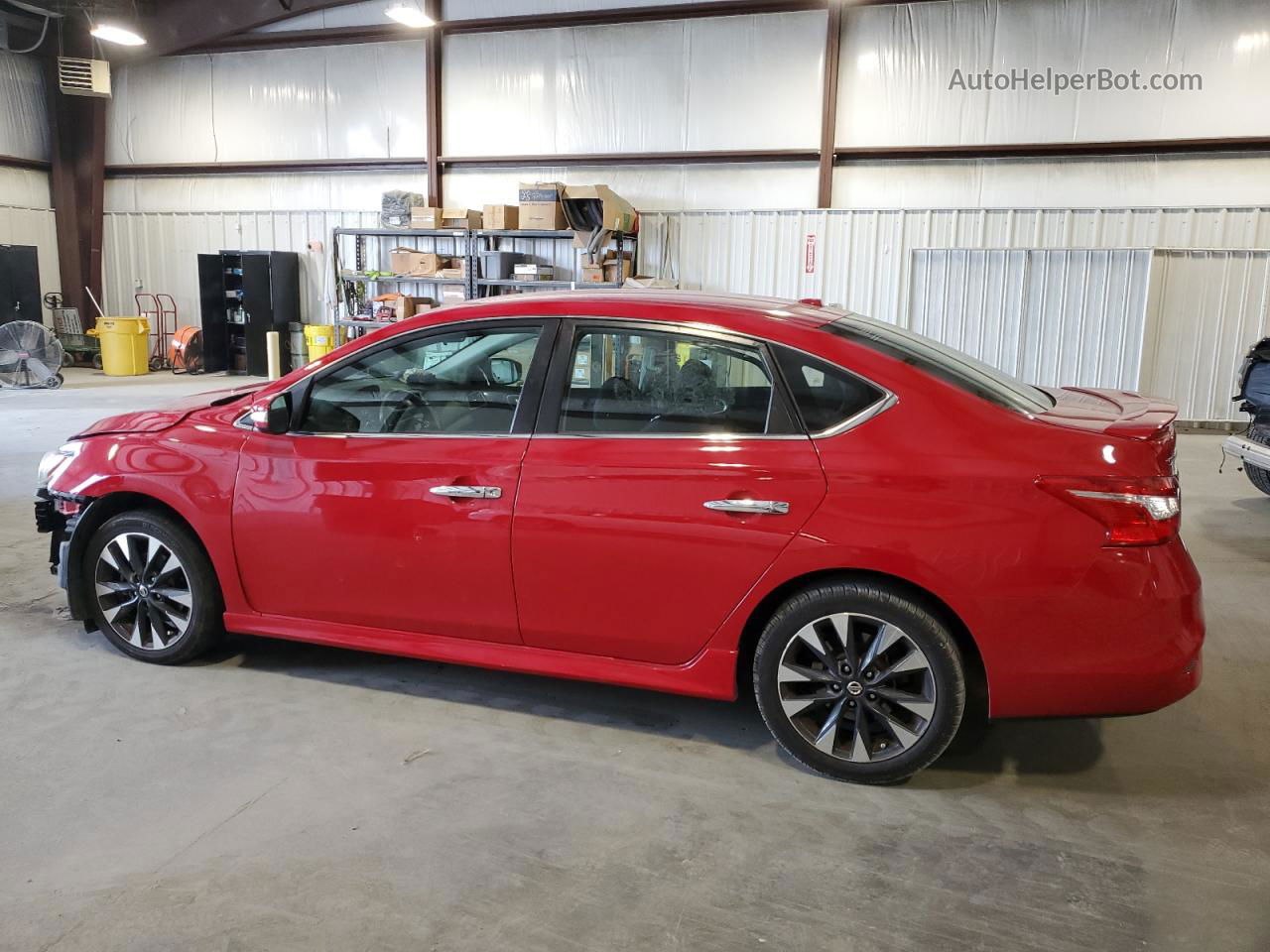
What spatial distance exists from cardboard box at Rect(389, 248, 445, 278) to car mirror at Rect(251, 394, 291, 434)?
10104 mm

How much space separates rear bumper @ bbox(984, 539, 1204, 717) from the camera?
8.59 feet

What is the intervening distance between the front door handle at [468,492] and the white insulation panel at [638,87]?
10.7 m

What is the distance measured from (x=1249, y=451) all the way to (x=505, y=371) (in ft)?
17.2

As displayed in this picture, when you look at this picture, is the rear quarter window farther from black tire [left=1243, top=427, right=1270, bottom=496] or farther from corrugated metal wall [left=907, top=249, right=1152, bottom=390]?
corrugated metal wall [left=907, top=249, right=1152, bottom=390]

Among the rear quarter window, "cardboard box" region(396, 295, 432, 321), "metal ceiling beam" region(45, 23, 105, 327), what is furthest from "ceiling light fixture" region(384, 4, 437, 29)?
the rear quarter window

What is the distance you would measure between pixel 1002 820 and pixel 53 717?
3.19m

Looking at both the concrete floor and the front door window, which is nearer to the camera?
the concrete floor

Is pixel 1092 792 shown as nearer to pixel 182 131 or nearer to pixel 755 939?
pixel 755 939

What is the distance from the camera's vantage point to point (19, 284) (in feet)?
50.2

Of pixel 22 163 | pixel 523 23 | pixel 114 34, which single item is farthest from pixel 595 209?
pixel 22 163

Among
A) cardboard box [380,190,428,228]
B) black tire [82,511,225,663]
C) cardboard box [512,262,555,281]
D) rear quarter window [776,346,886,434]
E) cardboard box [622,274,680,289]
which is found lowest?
black tire [82,511,225,663]

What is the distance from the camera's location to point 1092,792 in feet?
9.59

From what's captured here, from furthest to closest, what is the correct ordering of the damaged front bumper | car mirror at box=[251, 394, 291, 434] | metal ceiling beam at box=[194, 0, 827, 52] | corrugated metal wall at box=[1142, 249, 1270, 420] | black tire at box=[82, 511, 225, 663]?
metal ceiling beam at box=[194, 0, 827, 52] → corrugated metal wall at box=[1142, 249, 1270, 420] → the damaged front bumper → black tire at box=[82, 511, 225, 663] → car mirror at box=[251, 394, 291, 434]

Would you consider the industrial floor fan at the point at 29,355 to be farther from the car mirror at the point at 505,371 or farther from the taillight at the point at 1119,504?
the taillight at the point at 1119,504
